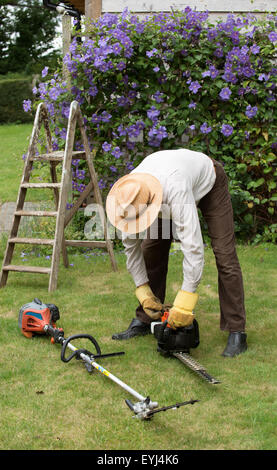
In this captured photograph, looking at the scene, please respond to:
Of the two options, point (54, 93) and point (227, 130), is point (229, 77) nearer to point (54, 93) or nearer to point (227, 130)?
point (227, 130)

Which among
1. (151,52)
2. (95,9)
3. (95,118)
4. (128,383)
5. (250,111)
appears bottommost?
(128,383)

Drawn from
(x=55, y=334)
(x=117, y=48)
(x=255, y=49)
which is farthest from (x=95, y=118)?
(x=55, y=334)

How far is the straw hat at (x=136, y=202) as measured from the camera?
113 inches

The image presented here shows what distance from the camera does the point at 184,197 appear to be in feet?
9.61

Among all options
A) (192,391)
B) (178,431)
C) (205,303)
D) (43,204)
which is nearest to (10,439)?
(178,431)

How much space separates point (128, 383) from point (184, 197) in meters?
1.07

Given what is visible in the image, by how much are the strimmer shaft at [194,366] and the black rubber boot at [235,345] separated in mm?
308

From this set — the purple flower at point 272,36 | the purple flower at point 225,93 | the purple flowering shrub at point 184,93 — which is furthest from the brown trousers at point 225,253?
the purple flower at point 272,36

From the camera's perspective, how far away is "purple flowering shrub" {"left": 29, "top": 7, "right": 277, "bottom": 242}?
582cm

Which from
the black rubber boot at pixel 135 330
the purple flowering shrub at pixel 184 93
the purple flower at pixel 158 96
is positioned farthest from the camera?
the purple flower at pixel 158 96

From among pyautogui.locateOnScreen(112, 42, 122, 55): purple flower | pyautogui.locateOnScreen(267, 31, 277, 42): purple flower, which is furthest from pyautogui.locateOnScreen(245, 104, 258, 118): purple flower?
pyautogui.locateOnScreen(112, 42, 122, 55): purple flower

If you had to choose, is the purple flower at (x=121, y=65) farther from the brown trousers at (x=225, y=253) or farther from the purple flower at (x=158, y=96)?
the brown trousers at (x=225, y=253)

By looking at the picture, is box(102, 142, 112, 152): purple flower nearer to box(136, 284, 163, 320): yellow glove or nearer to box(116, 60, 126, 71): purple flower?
box(116, 60, 126, 71): purple flower

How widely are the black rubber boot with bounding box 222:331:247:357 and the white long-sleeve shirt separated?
61cm
